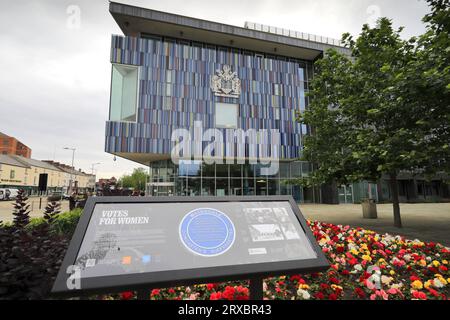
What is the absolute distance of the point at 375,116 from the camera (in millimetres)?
8203

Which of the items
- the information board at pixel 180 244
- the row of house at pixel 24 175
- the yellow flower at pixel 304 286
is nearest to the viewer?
the information board at pixel 180 244

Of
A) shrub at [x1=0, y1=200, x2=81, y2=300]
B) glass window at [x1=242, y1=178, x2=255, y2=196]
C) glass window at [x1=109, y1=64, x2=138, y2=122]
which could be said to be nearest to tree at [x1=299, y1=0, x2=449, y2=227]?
shrub at [x1=0, y1=200, x2=81, y2=300]

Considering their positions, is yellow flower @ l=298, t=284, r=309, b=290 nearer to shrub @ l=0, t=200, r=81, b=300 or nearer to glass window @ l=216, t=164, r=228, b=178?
shrub @ l=0, t=200, r=81, b=300

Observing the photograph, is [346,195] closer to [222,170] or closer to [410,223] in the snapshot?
[222,170]

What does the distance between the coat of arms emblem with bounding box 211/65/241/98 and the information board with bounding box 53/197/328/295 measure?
3022cm

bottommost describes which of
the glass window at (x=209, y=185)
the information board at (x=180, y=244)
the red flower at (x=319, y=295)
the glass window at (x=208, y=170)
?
the red flower at (x=319, y=295)

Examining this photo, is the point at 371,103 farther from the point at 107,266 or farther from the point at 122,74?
the point at 122,74

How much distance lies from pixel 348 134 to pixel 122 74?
94.4ft

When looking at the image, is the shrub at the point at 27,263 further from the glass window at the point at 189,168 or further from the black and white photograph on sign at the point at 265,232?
the glass window at the point at 189,168

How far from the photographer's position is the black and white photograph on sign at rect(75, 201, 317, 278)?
6.70 feet

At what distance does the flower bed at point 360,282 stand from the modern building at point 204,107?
24508 mm

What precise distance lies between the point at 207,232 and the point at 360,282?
2336mm

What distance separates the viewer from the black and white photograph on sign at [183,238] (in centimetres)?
204

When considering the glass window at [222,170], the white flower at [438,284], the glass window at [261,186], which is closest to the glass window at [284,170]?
the glass window at [261,186]
